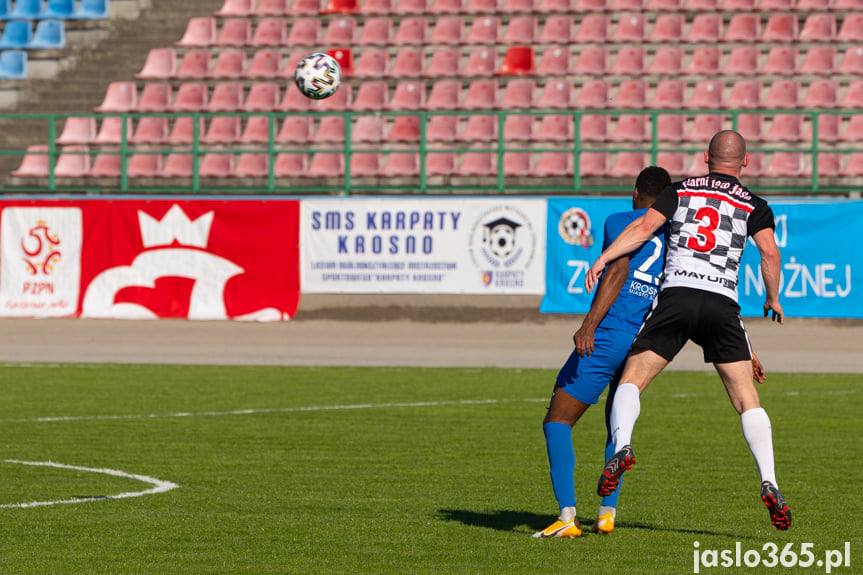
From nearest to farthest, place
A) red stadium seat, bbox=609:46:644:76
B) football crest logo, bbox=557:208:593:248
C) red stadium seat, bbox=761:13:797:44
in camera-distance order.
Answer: football crest logo, bbox=557:208:593:248 → red stadium seat, bbox=609:46:644:76 → red stadium seat, bbox=761:13:797:44

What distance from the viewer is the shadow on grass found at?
762 centimetres

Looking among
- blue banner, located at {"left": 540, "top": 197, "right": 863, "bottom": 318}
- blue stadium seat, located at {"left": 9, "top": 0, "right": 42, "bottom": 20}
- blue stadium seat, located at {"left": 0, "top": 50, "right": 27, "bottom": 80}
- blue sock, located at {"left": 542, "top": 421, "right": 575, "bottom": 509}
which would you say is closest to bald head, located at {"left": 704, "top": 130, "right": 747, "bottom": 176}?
blue sock, located at {"left": 542, "top": 421, "right": 575, "bottom": 509}

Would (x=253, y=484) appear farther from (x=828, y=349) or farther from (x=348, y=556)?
(x=828, y=349)

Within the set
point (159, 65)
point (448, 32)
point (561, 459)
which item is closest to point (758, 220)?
point (561, 459)

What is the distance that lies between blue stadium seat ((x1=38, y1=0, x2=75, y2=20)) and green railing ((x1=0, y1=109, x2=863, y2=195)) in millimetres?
5304

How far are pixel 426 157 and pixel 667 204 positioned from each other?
20864mm

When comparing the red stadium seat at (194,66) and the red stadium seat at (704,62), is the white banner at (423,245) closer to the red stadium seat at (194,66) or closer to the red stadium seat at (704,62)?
the red stadium seat at (704,62)

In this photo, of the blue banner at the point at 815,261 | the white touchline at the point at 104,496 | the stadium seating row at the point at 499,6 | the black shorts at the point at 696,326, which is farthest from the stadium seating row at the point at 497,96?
the black shorts at the point at 696,326

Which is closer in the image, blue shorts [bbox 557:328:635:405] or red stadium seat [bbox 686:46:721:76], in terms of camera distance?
blue shorts [bbox 557:328:635:405]

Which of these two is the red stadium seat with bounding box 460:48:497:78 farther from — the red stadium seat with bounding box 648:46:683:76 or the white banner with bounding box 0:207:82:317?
the white banner with bounding box 0:207:82:317

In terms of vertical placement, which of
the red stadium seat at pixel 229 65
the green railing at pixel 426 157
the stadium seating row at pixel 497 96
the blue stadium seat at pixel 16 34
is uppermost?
the blue stadium seat at pixel 16 34

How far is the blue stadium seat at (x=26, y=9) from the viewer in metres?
33.8

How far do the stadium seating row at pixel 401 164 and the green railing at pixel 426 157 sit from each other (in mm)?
102

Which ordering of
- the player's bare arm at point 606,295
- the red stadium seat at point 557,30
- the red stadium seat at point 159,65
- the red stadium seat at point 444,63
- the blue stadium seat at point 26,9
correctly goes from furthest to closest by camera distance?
the blue stadium seat at point 26,9 < the red stadium seat at point 159,65 < the red stadium seat at point 557,30 < the red stadium seat at point 444,63 < the player's bare arm at point 606,295
